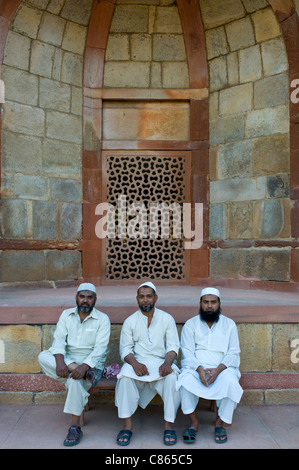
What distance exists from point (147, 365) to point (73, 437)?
2.42 feet

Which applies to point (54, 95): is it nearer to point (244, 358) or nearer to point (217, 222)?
point (217, 222)

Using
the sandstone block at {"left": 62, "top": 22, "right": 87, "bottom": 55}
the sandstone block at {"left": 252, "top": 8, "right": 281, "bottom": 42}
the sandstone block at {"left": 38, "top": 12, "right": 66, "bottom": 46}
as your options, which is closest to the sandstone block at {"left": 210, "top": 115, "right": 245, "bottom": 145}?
the sandstone block at {"left": 252, "top": 8, "right": 281, "bottom": 42}

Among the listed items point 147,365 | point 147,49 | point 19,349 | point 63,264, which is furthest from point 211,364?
point 147,49

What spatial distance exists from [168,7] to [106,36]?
36.0 inches

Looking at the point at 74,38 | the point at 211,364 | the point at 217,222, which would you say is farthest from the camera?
the point at 217,222

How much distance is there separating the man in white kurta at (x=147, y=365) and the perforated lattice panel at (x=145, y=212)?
2.49 m

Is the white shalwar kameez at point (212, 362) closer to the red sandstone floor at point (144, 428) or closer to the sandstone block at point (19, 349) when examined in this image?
the red sandstone floor at point (144, 428)

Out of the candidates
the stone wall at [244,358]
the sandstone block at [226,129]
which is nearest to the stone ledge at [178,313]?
the stone wall at [244,358]

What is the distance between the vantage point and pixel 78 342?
3645 mm

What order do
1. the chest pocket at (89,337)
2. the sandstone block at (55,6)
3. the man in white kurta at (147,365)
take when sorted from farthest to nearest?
the sandstone block at (55,6), the chest pocket at (89,337), the man in white kurta at (147,365)

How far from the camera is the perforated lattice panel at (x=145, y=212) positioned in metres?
6.15

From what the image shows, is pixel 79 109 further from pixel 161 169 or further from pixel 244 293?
pixel 244 293

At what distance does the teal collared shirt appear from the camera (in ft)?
11.8

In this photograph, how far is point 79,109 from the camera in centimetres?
608
